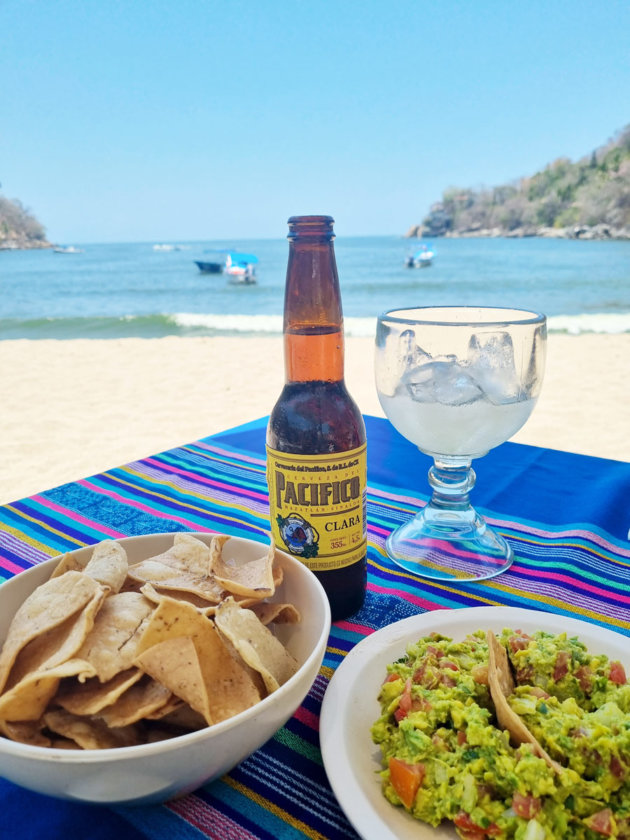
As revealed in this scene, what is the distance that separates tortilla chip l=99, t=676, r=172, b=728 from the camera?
52 centimetres

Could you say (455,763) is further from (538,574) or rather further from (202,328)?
(202,328)

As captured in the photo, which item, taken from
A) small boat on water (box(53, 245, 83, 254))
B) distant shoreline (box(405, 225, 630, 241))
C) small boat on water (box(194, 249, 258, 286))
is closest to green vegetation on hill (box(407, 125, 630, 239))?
distant shoreline (box(405, 225, 630, 241))

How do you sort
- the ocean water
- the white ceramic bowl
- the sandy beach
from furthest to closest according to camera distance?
1. the ocean water
2. the sandy beach
3. the white ceramic bowl

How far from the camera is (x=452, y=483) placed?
3.71 feet

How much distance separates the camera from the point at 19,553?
1.09 meters

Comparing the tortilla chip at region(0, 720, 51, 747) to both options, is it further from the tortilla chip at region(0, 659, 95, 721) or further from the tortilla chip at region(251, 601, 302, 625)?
the tortilla chip at region(251, 601, 302, 625)

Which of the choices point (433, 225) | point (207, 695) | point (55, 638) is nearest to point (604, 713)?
point (207, 695)

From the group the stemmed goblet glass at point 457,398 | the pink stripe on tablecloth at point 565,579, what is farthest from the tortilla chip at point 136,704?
the pink stripe on tablecloth at point 565,579

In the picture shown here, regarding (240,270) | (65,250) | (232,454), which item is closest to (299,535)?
(232,454)

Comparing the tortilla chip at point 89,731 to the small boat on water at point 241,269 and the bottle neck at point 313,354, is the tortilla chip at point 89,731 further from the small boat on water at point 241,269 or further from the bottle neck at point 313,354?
the small boat on water at point 241,269

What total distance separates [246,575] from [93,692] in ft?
0.72

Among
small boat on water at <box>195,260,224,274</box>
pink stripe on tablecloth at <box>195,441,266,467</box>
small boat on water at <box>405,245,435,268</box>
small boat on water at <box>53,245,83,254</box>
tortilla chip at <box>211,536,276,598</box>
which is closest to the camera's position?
tortilla chip at <box>211,536,276,598</box>

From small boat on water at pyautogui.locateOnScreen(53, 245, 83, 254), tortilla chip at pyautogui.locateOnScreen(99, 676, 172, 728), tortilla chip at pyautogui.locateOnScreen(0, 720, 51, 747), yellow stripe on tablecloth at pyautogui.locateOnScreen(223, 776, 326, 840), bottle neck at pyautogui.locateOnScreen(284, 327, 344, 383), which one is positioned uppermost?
bottle neck at pyautogui.locateOnScreen(284, 327, 344, 383)

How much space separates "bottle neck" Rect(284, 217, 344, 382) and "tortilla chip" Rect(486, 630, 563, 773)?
0.44m
